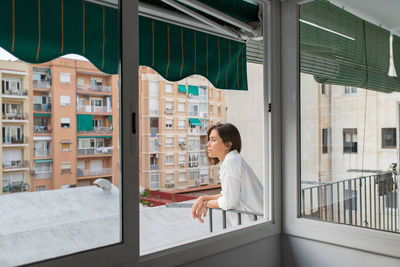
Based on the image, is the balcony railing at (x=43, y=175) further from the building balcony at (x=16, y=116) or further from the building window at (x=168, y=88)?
the building window at (x=168, y=88)

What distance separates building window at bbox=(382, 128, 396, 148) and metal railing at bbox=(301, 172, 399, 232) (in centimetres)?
16

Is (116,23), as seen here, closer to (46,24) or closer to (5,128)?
(46,24)

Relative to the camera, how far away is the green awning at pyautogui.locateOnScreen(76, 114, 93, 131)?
144cm

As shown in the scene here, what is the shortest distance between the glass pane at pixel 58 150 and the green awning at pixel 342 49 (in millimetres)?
1366

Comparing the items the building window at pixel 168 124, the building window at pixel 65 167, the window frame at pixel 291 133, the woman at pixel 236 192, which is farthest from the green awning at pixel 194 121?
the building window at pixel 65 167

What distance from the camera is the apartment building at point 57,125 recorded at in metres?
1.21

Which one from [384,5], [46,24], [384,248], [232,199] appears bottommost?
[384,248]

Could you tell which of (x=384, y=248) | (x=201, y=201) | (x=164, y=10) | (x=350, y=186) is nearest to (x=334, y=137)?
(x=350, y=186)

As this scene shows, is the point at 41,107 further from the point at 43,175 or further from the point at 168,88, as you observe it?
the point at 168,88

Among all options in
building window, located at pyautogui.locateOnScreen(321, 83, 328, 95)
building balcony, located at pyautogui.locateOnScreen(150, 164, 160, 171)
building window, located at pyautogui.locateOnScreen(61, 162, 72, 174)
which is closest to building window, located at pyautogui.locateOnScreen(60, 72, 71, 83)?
building window, located at pyautogui.locateOnScreen(61, 162, 72, 174)

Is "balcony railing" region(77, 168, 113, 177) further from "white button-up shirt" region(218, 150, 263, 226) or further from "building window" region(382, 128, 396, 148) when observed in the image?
"building window" region(382, 128, 396, 148)

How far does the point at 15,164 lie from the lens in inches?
47.8

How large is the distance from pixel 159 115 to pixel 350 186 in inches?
73.9

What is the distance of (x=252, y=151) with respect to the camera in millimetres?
2857
